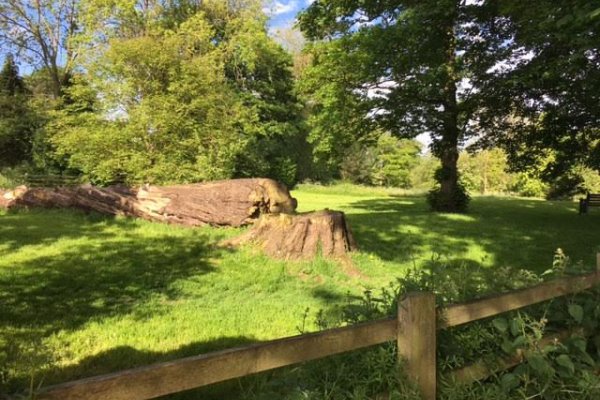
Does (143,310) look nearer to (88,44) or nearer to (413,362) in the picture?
(413,362)

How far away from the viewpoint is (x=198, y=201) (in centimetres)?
1076

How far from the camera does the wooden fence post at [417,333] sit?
2.63 meters

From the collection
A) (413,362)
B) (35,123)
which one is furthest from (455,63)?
(35,123)

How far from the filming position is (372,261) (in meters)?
8.59

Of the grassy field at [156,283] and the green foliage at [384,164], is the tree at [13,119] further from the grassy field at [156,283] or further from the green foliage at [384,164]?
the green foliage at [384,164]

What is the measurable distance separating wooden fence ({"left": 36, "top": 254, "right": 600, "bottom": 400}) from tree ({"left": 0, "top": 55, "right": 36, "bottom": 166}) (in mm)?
34576

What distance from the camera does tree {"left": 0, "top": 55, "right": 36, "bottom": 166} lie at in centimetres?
3209

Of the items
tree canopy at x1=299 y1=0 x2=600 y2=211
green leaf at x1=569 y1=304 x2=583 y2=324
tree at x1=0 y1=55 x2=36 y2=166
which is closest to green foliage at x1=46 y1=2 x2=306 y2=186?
tree canopy at x1=299 y1=0 x2=600 y2=211

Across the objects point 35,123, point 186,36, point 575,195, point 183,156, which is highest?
point 186,36

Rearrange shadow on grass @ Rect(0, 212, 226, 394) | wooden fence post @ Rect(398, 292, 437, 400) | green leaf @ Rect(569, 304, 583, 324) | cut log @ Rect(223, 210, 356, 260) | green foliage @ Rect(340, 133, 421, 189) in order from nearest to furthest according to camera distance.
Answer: wooden fence post @ Rect(398, 292, 437, 400) → green leaf @ Rect(569, 304, 583, 324) → shadow on grass @ Rect(0, 212, 226, 394) → cut log @ Rect(223, 210, 356, 260) → green foliage @ Rect(340, 133, 421, 189)

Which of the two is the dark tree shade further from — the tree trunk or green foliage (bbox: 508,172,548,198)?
green foliage (bbox: 508,172,548,198)

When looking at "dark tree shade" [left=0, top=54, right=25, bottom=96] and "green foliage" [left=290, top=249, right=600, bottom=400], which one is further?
"dark tree shade" [left=0, top=54, right=25, bottom=96]

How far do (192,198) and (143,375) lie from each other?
30.6ft

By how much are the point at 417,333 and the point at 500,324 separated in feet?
3.02
